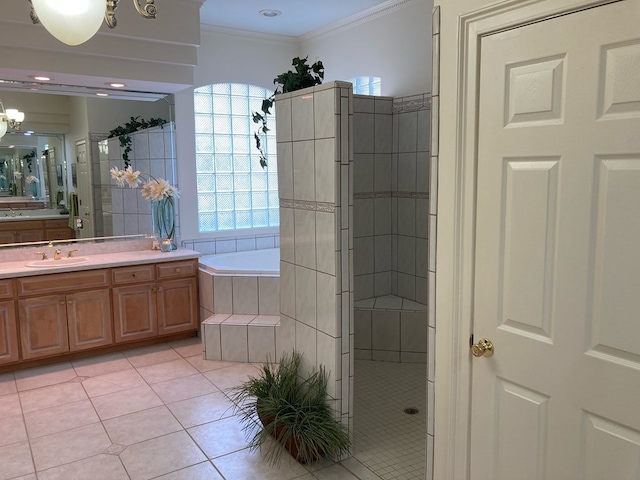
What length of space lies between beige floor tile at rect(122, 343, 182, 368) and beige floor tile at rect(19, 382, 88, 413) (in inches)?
20.2

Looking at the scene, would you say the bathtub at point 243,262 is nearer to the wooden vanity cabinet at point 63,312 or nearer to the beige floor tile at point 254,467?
the wooden vanity cabinet at point 63,312

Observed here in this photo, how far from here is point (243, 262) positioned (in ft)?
16.1

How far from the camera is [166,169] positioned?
15.8ft

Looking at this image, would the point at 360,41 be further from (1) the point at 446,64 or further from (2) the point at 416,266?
(1) the point at 446,64

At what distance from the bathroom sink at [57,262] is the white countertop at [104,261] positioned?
21 millimetres

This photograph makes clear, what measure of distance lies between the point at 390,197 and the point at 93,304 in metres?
2.56

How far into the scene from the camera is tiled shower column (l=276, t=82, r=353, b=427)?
2.53 metres

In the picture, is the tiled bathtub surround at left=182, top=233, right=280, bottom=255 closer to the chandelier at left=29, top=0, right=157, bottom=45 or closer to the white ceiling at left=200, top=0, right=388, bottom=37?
the white ceiling at left=200, top=0, right=388, bottom=37

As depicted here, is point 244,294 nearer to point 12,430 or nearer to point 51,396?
point 51,396

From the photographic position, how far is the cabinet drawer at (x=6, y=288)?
3.67 m

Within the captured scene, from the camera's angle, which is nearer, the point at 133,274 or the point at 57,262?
the point at 57,262

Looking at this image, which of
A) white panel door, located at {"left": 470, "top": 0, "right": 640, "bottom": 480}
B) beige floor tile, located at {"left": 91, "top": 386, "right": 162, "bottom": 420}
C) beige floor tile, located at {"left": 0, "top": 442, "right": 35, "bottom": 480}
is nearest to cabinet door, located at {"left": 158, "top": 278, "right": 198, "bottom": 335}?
beige floor tile, located at {"left": 91, "top": 386, "right": 162, "bottom": 420}

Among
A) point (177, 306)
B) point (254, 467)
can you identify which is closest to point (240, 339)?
point (177, 306)

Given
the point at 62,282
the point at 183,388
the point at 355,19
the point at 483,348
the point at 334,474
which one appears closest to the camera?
the point at 483,348
